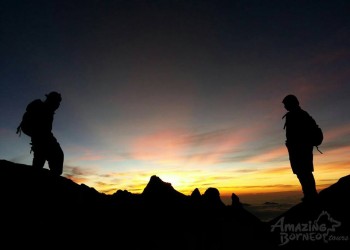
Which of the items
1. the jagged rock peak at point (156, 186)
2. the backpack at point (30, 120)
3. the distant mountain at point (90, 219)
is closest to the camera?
the distant mountain at point (90, 219)

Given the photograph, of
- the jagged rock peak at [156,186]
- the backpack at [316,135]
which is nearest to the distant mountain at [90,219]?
the backpack at [316,135]

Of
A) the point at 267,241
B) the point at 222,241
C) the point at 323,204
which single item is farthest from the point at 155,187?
the point at 323,204

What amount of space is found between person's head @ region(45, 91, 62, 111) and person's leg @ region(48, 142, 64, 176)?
171cm

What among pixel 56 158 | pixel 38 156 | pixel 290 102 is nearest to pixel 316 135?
pixel 290 102

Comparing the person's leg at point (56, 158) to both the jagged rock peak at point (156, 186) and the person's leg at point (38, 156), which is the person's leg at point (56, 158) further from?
the jagged rock peak at point (156, 186)

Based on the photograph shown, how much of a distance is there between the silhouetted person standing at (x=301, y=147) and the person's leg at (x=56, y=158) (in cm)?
1067

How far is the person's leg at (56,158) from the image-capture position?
11141 mm

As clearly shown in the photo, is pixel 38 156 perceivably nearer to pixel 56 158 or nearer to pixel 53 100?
pixel 56 158

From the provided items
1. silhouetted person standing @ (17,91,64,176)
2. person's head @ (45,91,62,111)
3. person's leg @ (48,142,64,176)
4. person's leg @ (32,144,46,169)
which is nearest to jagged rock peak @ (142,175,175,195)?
person's leg @ (48,142,64,176)

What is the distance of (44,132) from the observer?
10898mm

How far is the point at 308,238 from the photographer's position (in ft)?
32.7

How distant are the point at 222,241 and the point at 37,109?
42.0ft

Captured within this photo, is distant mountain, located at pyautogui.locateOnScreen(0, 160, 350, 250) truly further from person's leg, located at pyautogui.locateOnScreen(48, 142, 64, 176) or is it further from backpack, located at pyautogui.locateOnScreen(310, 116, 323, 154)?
backpack, located at pyautogui.locateOnScreen(310, 116, 323, 154)

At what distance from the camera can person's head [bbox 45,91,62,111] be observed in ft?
36.6
